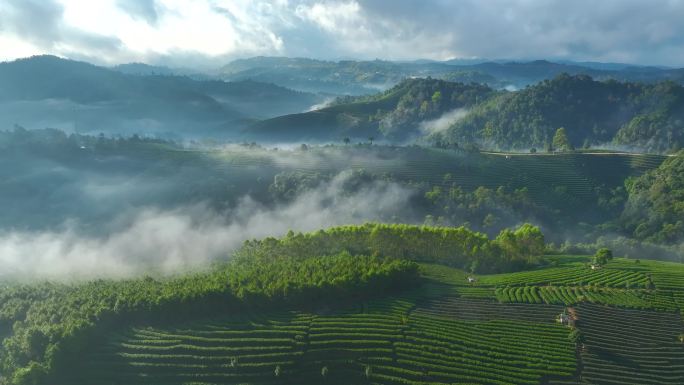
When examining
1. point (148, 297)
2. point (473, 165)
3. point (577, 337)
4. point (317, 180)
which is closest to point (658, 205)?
point (473, 165)

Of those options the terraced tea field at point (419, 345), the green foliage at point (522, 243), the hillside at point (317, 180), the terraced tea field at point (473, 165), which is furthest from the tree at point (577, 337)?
the terraced tea field at point (473, 165)

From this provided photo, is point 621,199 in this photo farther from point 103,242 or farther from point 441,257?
point 103,242

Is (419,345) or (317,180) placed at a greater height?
(317,180)

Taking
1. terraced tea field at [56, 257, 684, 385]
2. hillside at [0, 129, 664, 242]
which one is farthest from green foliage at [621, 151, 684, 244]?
terraced tea field at [56, 257, 684, 385]

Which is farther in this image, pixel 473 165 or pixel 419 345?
pixel 473 165

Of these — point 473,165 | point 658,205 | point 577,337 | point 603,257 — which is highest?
point 473,165

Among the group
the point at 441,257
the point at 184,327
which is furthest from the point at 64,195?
the point at 441,257

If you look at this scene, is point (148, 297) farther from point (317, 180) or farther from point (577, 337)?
point (317, 180)

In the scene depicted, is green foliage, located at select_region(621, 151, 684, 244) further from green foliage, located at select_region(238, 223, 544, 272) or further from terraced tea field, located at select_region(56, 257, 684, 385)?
terraced tea field, located at select_region(56, 257, 684, 385)

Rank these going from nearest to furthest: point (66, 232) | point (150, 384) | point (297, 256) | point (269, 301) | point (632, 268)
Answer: point (150, 384) < point (269, 301) < point (632, 268) < point (297, 256) < point (66, 232)

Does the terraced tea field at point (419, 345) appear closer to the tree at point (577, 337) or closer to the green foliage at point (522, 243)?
the tree at point (577, 337)
